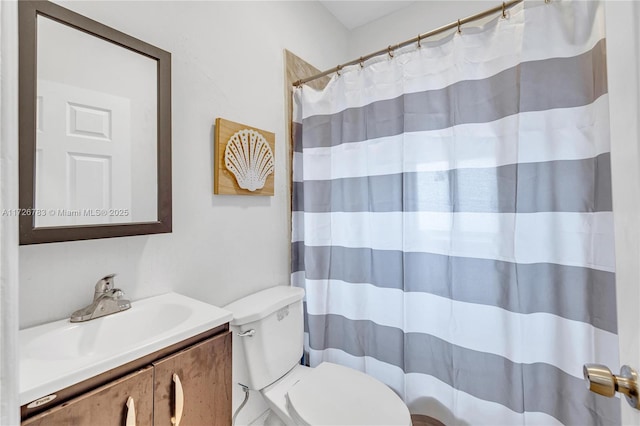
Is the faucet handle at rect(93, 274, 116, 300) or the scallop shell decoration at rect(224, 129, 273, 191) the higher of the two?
the scallop shell decoration at rect(224, 129, 273, 191)

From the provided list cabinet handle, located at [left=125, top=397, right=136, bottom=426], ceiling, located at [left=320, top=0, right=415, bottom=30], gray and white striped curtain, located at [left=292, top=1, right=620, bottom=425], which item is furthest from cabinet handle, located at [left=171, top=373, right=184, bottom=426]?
ceiling, located at [left=320, top=0, right=415, bottom=30]

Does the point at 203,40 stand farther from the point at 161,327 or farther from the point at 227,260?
the point at 161,327

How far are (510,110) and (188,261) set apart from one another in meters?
1.44

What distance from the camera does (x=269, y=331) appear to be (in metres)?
1.26

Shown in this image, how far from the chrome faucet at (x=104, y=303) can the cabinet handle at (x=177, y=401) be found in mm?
332

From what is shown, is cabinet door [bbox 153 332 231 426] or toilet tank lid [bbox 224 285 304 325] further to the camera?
toilet tank lid [bbox 224 285 304 325]

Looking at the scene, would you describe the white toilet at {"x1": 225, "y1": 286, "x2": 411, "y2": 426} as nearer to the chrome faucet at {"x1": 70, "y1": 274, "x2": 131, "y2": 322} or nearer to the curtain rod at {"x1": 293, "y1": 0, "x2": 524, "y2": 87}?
the chrome faucet at {"x1": 70, "y1": 274, "x2": 131, "y2": 322}

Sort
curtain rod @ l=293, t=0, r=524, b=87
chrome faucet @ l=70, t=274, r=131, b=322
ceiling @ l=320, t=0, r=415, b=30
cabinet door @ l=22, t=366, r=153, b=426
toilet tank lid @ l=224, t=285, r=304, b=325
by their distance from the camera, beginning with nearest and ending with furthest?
cabinet door @ l=22, t=366, r=153, b=426
chrome faucet @ l=70, t=274, r=131, b=322
curtain rod @ l=293, t=0, r=524, b=87
toilet tank lid @ l=224, t=285, r=304, b=325
ceiling @ l=320, t=0, r=415, b=30

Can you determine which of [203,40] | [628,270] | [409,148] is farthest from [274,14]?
[628,270]

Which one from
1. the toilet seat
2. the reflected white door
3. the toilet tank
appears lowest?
the toilet seat

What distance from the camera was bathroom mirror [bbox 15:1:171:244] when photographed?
78 cm

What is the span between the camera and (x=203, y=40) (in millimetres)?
1240

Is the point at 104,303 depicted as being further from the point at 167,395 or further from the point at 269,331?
the point at 269,331

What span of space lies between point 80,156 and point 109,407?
730mm
